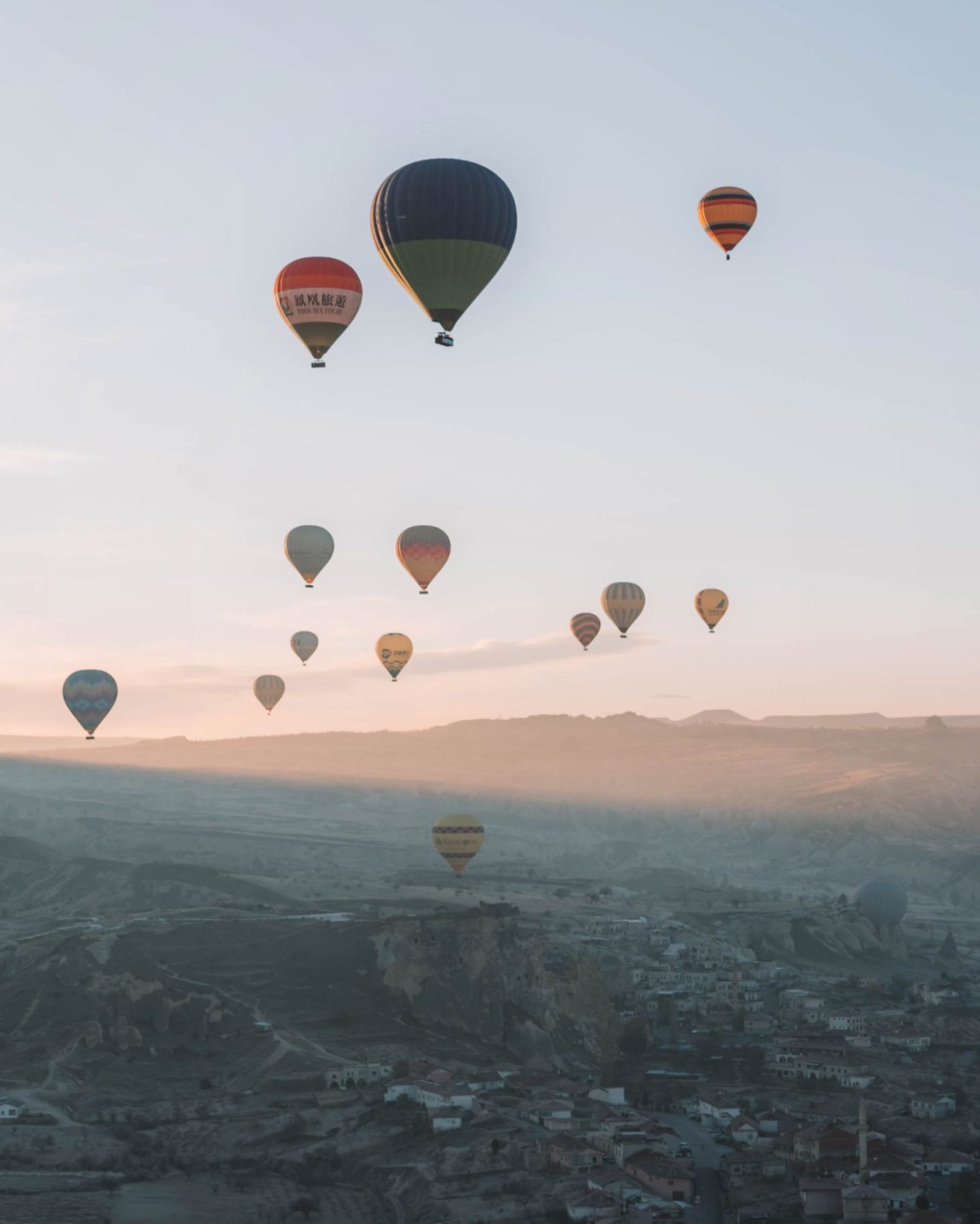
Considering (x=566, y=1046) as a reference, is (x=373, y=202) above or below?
above

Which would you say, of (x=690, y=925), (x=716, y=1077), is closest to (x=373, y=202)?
(x=716, y=1077)

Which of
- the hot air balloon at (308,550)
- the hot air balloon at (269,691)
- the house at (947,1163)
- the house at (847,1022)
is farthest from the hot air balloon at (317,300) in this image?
the hot air balloon at (269,691)

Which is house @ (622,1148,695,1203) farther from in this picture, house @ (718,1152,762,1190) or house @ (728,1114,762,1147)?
house @ (728,1114,762,1147)

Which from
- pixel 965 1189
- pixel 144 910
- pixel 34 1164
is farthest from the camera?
pixel 144 910

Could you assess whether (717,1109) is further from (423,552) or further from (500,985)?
(423,552)

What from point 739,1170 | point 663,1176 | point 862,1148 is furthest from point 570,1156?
point 862,1148

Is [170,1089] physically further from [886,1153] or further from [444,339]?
[444,339]

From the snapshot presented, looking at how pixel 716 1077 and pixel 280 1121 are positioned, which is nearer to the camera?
pixel 280 1121
